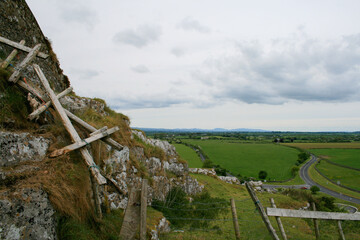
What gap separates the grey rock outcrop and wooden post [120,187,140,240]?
1.65 metres

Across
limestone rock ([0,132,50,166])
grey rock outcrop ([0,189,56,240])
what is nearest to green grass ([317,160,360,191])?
grey rock outcrop ([0,189,56,240])

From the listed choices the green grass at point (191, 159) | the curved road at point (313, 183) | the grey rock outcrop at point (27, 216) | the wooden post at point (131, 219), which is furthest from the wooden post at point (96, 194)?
the curved road at point (313, 183)

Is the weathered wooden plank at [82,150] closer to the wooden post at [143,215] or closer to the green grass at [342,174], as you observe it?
the wooden post at [143,215]

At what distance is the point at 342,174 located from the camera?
77.6m

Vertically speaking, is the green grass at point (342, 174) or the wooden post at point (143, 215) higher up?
the wooden post at point (143, 215)

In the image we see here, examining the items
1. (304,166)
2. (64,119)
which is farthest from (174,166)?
(304,166)

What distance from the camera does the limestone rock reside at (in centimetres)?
483

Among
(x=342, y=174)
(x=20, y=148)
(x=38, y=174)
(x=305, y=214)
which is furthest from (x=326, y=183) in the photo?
(x=20, y=148)

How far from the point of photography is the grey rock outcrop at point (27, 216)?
3.73 metres

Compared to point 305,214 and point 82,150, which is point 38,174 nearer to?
point 82,150

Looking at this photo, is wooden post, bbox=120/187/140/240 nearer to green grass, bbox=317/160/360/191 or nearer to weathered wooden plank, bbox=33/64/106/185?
weathered wooden plank, bbox=33/64/106/185

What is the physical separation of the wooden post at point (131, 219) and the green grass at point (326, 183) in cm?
7146

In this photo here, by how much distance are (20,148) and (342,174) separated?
334 ft

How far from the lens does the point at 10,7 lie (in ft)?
30.8
